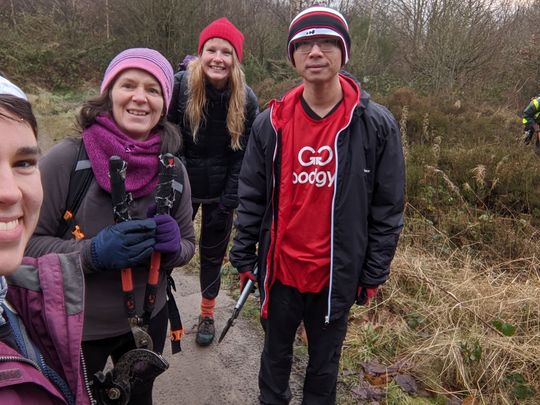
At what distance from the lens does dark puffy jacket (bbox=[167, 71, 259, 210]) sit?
9.61 feet

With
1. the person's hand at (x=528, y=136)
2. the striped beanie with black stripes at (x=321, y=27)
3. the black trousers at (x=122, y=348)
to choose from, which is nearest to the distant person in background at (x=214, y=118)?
the striped beanie with black stripes at (x=321, y=27)

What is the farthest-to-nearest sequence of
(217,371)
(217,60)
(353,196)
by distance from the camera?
1. (217,371)
2. (217,60)
3. (353,196)

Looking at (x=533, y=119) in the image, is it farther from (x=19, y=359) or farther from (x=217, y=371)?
(x=19, y=359)

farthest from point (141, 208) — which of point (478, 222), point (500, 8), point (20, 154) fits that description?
point (500, 8)

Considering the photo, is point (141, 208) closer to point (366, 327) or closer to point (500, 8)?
point (366, 327)

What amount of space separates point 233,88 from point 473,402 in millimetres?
2517

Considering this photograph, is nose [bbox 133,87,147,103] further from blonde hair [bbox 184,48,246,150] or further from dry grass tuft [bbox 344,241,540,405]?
dry grass tuft [bbox 344,241,540,405]

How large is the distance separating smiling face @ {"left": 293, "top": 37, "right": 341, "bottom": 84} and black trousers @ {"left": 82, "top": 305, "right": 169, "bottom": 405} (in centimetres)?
132

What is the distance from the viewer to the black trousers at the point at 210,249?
327 centimetres

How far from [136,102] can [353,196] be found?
3.53ft

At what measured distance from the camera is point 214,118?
9.61 feet

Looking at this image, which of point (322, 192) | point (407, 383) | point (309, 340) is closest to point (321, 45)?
point (322, 192)

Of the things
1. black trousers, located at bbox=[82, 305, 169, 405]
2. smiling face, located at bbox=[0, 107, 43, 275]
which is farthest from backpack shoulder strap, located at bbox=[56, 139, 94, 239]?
smiling face, located at bbox=[0, 107, 43, 275]

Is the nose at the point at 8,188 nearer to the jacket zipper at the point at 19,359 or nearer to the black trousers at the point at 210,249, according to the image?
the jacket zipper at the point at 19,359
